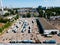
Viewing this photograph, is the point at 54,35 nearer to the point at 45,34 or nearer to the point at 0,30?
→ the point at 45,34

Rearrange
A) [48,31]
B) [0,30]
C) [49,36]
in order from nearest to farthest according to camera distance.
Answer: [49,36] < [48,31] < [0,30]

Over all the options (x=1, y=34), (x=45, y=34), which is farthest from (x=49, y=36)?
(x=1, y=34)

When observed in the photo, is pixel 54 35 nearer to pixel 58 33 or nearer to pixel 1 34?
pixel 58 33

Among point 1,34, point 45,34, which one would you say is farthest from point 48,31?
point 1,34

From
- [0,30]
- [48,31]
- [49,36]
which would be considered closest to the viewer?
[49,36]

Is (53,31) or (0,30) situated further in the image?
(0,30)

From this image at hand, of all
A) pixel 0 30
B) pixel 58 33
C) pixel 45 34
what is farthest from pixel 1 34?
pixel 58 33

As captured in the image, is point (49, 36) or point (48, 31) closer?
point (49, 36)

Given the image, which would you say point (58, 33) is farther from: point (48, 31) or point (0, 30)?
point (0, 30)
